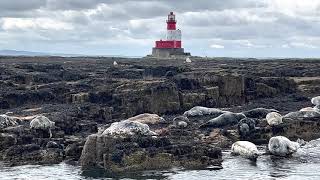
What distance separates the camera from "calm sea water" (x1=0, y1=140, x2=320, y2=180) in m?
31.8

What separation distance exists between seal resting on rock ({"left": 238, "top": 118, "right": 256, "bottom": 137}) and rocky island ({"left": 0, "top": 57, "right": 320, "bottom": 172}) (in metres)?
0.08

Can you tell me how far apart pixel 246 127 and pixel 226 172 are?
1141 centimetres

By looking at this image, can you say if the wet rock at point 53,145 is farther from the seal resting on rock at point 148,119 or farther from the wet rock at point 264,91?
the wet rock at point 264,91

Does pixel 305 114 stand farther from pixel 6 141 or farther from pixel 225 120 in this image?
pixel 6 141

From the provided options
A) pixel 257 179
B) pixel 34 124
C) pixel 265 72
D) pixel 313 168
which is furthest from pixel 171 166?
pixel 265 72

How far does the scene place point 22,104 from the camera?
61.8 m

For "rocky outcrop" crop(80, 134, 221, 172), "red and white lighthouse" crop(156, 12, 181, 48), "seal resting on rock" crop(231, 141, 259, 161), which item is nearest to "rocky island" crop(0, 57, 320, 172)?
"rocky outcrop" crop(80, 134, 221, 172)

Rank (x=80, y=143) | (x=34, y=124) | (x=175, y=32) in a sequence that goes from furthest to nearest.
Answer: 1. (x=175, y=32)
2. (x=34, y=124)
3. (x=80, y=143)

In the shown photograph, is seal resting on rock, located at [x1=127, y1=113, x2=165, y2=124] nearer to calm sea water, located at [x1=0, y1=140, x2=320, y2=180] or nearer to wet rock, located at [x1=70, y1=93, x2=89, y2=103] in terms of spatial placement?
wet rock, located at [x1=70, y1=93, x2=89, y2=103]

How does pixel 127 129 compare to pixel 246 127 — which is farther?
pixel 246 127

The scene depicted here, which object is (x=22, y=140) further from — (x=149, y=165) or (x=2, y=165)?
(x=149, y=165)

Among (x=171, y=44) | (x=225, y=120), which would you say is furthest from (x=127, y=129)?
(x=171, y=44)

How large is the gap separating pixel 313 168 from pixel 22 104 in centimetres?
3756

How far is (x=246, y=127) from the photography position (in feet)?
143
